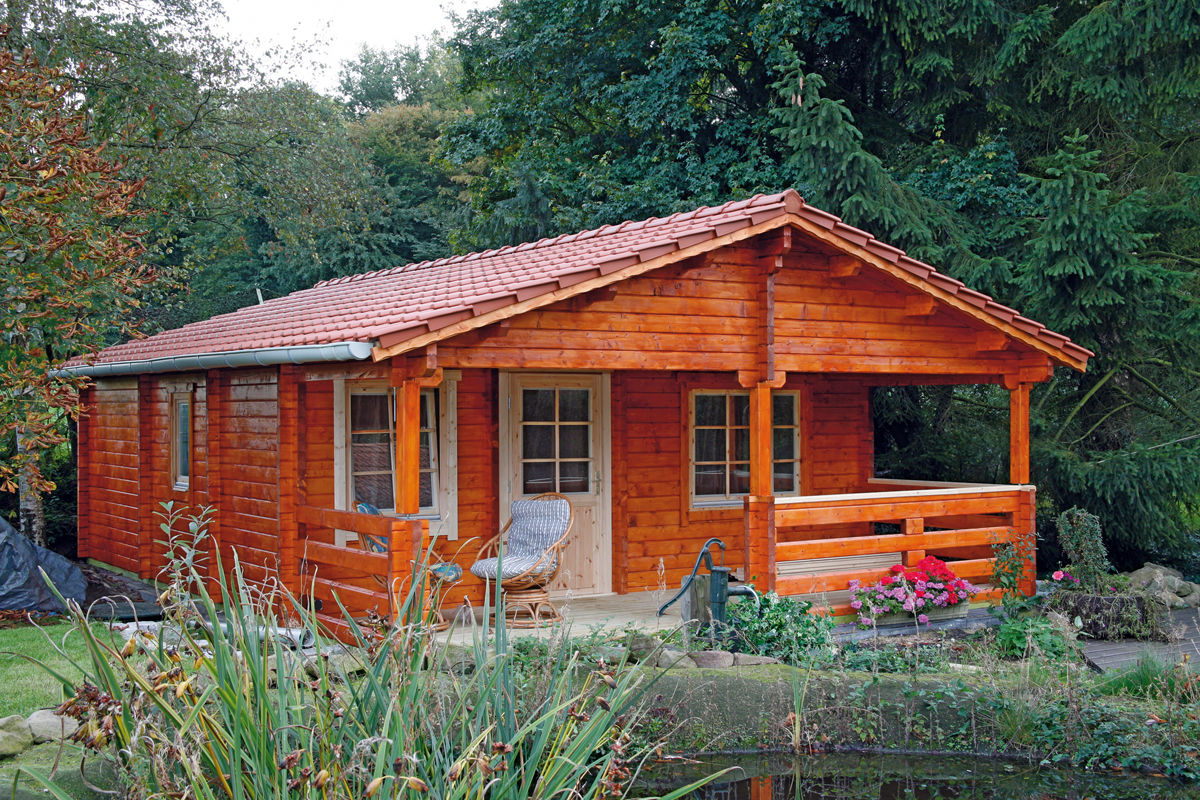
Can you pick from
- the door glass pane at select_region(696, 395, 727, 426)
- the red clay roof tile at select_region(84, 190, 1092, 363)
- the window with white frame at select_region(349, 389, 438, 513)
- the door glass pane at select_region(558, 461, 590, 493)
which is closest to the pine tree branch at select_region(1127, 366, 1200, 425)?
the red clay roof tile at select_region(84, 190, 1092, 363)

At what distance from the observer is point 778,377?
8930mm

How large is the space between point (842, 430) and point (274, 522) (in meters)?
6.04

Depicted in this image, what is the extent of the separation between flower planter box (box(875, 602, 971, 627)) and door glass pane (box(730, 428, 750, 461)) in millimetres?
2501

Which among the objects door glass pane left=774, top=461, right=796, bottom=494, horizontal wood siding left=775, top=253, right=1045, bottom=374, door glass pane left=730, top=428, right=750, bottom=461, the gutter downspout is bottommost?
door glass pane left=774, top=461, right=796, bottom=494

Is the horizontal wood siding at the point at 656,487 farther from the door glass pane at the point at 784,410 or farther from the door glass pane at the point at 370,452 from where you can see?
the door glass pane at the point at 370,452

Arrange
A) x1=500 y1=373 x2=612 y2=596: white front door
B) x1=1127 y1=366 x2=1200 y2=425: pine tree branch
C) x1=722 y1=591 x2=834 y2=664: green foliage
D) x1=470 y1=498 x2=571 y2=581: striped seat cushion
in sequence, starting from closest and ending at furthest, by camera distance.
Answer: x1=722 y1=591 x2=834 y2=664: green foliage, x1=470 y1=498 x2=571 y2=581: striped seat cushion, x1=500 y1=373 x2=612 y2=596: white front door, x1=1127 y1=366 x2=1200 y2=425: pine tree branch

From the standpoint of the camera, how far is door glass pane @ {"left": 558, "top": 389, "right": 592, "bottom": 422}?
10133mm

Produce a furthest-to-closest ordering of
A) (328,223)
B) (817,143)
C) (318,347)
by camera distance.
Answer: (328,223) < (817,143) < (318,347)

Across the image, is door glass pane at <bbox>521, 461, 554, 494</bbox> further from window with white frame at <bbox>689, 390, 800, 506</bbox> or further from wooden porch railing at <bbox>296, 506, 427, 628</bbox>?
wooden porch railing at <bbox>296, 506, 427, 628</bbox>

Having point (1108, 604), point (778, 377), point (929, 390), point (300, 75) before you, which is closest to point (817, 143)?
point (929, 390)

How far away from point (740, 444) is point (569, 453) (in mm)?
1964

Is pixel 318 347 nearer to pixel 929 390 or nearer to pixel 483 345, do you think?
pixel 483 345

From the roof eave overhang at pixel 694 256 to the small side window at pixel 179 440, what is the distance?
4748mm

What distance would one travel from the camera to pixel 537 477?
10.0 m
